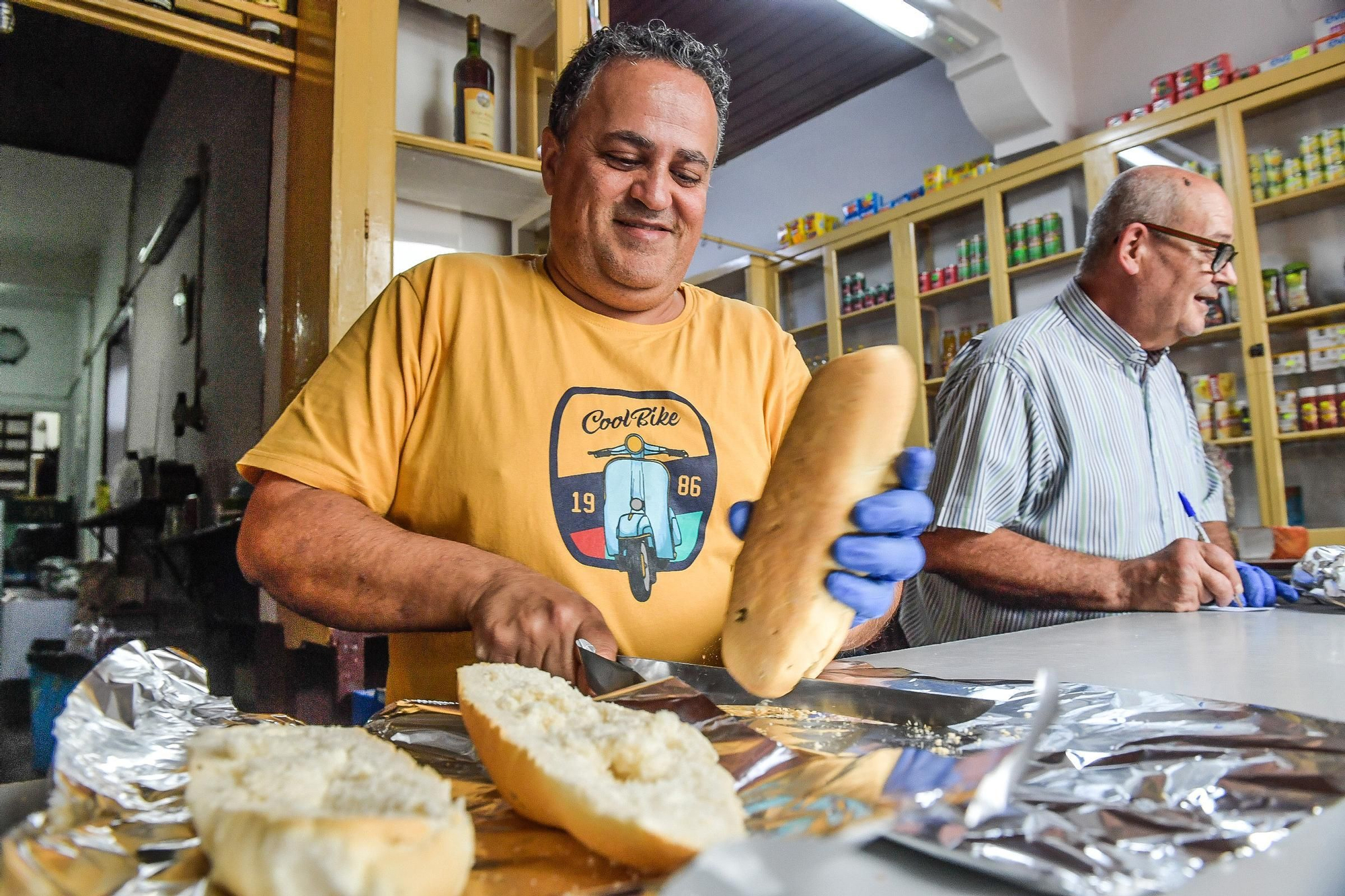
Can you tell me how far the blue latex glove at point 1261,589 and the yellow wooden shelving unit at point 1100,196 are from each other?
2219 millimetres

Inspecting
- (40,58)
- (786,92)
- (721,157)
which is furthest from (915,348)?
(40,58)

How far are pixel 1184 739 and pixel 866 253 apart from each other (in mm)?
4864

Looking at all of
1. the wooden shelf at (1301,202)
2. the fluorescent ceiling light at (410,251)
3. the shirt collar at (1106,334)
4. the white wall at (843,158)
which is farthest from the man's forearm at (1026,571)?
the white wall at (843,158)

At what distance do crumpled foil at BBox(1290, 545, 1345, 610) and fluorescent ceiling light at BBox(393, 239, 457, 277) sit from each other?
7.18ft

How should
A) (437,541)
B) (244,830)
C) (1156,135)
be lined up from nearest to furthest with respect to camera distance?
(244,830) → (437,541) → (1156,135)

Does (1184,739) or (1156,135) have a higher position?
(1156,135)

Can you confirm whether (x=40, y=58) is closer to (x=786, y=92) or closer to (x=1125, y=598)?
(x=786, y=92)

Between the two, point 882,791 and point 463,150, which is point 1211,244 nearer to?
point 463,150

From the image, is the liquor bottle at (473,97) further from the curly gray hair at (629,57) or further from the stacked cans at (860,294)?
the stacked cans at (860,294)

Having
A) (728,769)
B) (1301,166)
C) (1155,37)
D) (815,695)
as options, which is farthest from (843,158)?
(728,769)

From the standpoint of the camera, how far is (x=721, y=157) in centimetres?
660

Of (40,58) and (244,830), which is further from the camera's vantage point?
(40,58)

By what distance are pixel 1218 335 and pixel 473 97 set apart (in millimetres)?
3372

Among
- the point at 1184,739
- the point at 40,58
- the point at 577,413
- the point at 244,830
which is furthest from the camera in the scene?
the point at 40,58
